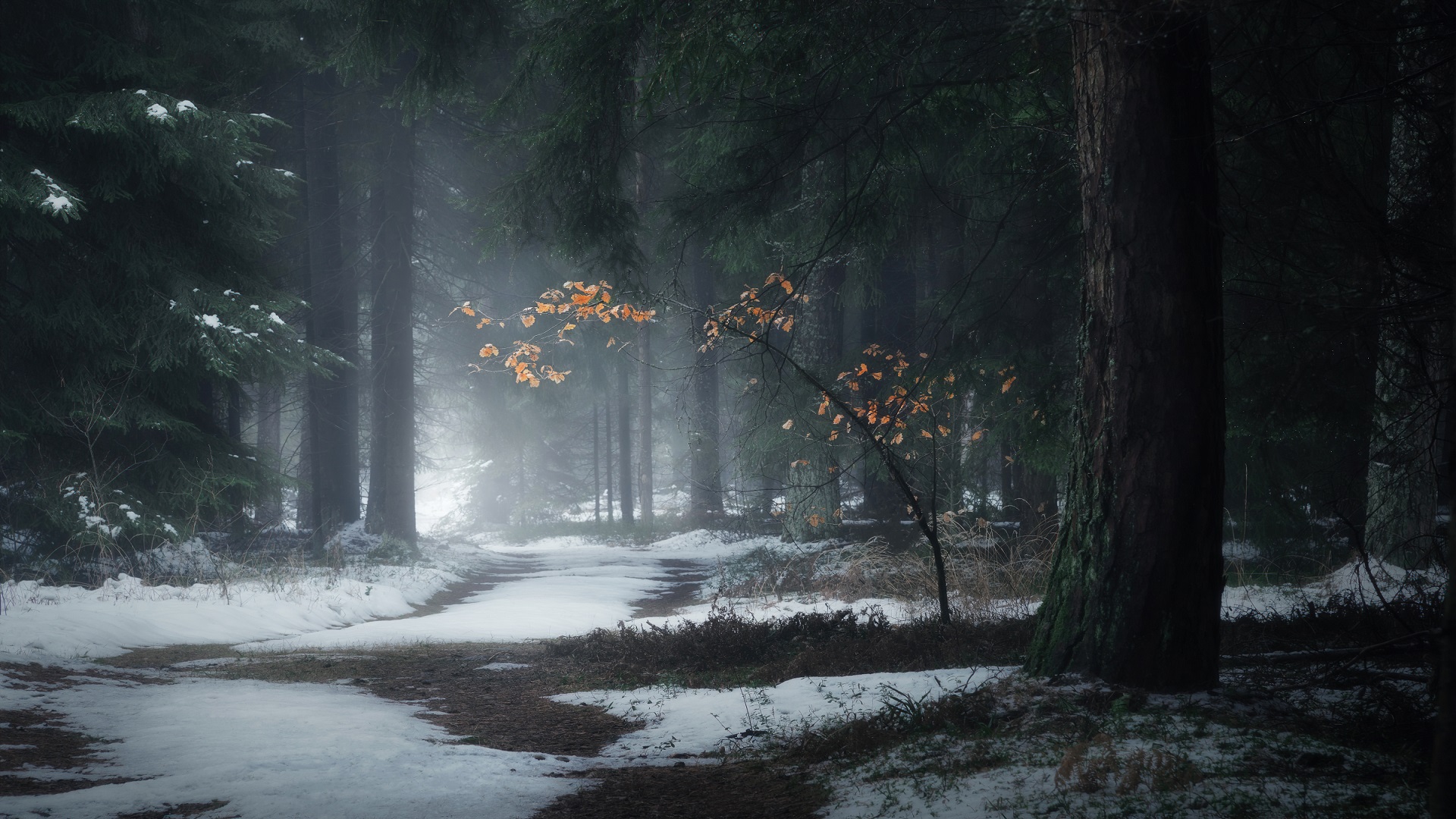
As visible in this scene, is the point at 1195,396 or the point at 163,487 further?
the point at 163,487

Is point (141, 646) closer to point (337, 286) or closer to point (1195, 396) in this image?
point (1195, 396)

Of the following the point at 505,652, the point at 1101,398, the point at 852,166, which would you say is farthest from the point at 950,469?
the point at 1101,398

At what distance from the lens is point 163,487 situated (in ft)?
37.3

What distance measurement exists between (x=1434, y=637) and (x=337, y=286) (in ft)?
64.1

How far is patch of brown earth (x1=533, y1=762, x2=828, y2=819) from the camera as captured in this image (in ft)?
11.5

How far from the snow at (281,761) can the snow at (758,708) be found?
0.70 m

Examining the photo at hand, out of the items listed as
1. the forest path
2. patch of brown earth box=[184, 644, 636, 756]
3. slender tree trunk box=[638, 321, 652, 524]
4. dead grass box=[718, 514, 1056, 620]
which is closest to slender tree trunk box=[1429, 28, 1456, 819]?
the forest path

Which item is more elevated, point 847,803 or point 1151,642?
point 1151,642

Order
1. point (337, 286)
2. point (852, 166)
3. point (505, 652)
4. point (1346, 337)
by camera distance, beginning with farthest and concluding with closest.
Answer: point (337, 286)
point (852, 166)
point (505, 652)
point (1346, 337)

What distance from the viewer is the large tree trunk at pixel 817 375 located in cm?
1420

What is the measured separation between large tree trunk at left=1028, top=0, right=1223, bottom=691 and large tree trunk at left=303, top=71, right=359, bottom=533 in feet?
55.7

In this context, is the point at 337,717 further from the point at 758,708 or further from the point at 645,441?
the point at 645,441

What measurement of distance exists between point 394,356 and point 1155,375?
16519mm

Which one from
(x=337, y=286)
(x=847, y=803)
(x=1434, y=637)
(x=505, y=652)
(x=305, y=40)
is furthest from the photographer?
(x=337, y=286)
